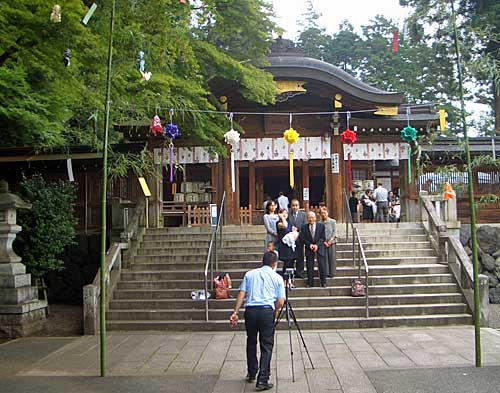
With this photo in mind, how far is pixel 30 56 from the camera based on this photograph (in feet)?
24.5

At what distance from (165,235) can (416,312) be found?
269 inches

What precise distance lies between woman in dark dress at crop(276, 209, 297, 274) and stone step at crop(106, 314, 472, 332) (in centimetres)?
122

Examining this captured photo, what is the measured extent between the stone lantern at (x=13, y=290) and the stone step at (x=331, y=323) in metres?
1.71

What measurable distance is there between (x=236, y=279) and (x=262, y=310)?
5.35 meters

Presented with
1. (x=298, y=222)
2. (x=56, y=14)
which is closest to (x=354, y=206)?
(x=298, y=222)

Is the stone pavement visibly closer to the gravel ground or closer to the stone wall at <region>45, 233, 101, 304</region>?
the gravel ground

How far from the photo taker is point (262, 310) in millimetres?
6137

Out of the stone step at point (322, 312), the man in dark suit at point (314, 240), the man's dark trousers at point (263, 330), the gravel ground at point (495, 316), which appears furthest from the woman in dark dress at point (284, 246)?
the gravel ground at point (495, 316)

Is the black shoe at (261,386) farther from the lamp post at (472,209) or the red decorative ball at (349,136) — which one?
the red decorative ball at (349,136)

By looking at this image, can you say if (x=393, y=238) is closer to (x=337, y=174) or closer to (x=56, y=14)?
(x=337, y=174)

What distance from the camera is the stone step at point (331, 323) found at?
9.82 metres

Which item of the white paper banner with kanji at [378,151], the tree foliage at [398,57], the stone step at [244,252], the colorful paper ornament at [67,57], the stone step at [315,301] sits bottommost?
the stone step at [315,301]

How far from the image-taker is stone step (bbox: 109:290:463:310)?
34.0ft

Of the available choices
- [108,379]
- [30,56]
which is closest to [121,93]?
[30,56]
